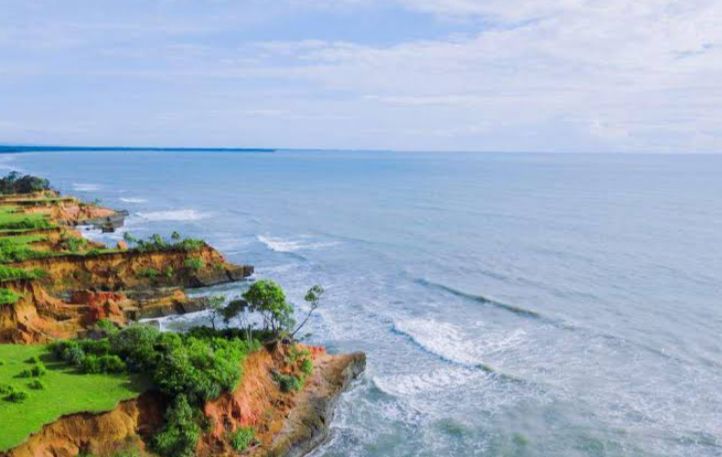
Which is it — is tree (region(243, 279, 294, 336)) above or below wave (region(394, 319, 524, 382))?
above

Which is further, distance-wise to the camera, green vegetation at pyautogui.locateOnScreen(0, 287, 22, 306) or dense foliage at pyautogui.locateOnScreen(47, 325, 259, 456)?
green vegetation at pyautogui.locateOnScreen(0, 287, 22, 306)

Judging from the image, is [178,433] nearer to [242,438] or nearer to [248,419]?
[242,438]

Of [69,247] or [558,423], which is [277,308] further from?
[69,247]

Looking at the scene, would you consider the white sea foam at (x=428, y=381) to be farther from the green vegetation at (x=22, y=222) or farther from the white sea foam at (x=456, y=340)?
the green vegetation at (x=22, y=222)

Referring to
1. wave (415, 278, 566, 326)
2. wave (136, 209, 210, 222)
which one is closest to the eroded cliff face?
wave (415, 278, 566, 326)

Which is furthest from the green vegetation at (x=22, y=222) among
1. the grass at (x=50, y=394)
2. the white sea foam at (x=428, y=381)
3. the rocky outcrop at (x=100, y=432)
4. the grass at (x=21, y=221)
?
the rocky outcrop at (x=100, y=432)

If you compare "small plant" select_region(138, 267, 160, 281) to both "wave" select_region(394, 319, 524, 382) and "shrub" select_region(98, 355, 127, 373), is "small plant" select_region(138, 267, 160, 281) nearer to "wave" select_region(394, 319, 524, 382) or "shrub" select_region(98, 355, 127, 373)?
"wave" select_region(394, 319, 524, 382)
